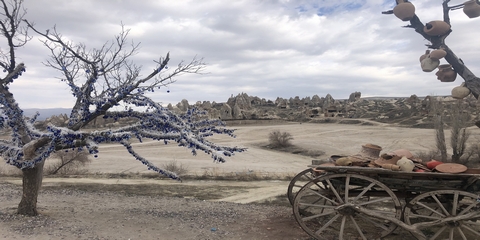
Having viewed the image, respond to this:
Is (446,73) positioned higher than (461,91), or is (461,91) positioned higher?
(446,73)

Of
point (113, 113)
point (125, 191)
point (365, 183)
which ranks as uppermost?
point (113, 113)

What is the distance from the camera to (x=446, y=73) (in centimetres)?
758

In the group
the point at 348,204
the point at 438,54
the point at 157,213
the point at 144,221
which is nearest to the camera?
the point at 348,204

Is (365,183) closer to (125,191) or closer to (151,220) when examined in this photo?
(151,220)

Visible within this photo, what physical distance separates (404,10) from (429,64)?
1191 mm

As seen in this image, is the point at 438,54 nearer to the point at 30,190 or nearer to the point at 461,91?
the point at 461,91

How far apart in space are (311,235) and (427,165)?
2.54 meters

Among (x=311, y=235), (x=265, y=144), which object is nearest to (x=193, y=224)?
(x=311, y=235)

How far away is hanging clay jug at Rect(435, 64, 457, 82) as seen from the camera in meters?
7.56

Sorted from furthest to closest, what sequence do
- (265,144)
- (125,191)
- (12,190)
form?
(265,144), (125,191), (12,190)

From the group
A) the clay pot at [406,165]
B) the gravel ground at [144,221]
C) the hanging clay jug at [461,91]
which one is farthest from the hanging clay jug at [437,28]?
the gravel ground at [144,221]

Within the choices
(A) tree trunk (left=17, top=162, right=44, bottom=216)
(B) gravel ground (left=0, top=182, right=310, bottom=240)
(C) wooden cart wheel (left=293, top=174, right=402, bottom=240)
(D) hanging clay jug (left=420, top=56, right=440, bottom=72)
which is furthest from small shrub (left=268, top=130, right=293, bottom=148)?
(A) tree trunk (left=17, top=162, right=44, bottom=216)

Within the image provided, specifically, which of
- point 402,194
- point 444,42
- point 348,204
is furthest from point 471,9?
point 348,204

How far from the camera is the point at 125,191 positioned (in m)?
13.8
